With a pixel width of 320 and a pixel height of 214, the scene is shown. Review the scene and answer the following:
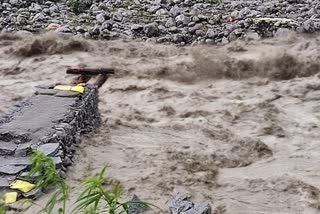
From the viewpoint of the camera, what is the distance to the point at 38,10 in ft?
35.9

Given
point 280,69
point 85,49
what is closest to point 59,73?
point 85,49

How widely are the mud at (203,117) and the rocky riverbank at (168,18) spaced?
41 cm

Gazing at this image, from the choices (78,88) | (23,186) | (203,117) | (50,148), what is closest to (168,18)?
(203,117)

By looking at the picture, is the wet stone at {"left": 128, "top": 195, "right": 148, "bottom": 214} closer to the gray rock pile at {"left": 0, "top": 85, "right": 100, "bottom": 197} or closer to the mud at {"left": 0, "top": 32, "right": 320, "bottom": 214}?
the mud at {"left": 0, "top": 32, "right": 320, "bottom": 214}

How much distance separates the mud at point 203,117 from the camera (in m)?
4.92

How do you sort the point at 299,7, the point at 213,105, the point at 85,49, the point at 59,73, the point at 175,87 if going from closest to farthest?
1. the point at 213,105
2. the point at 175,87
3. the point at 59,73
4. the point at 85,49
5. the point at 299,7

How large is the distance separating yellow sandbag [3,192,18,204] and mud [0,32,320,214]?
0.52 m

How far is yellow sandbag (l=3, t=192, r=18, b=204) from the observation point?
4383 millimetres

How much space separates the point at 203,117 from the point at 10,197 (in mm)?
2719

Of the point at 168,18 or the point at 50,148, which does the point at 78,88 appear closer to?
the point at 50,148

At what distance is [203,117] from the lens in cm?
646

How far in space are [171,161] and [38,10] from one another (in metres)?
6.56

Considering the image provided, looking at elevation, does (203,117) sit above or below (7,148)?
below

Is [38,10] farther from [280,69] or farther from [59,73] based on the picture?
[280,69]
